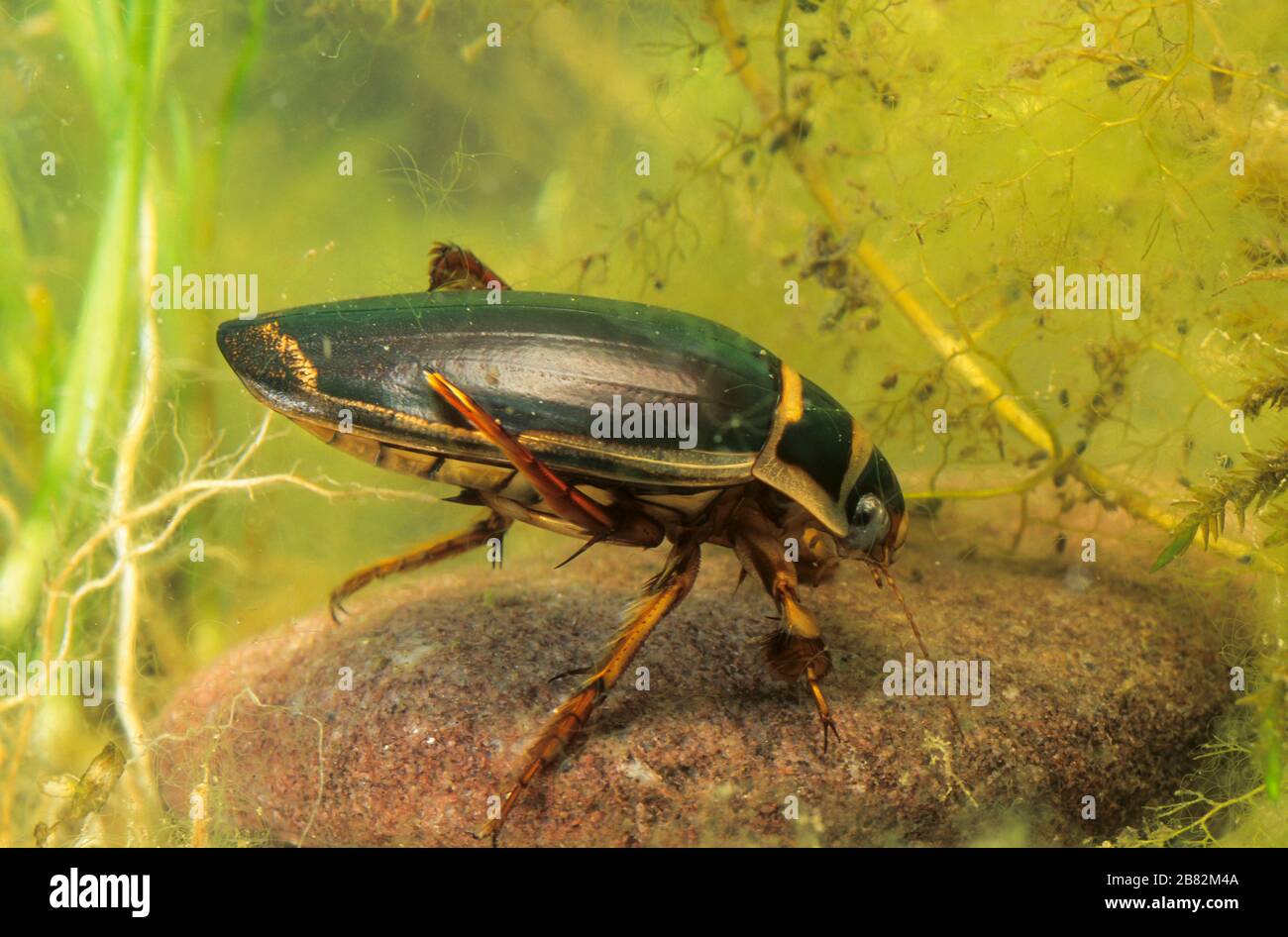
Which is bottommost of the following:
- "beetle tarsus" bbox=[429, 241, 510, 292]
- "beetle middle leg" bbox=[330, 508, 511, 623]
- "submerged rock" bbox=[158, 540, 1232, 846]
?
"submerged rock" bbox=[158, 540, 1232, 846]

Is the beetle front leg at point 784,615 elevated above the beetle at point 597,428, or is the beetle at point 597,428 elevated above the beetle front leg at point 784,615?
the beetle at point 597,428

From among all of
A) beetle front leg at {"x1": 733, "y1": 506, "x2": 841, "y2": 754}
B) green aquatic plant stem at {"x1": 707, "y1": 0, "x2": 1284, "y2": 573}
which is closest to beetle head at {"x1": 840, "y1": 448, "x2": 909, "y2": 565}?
beetle front leg at {"x1": 733, "y1": 506, "x2": 841, "y2": 754}

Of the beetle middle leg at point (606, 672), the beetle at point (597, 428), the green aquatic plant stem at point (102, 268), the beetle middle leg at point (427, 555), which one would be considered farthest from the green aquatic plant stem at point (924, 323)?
the green aquatic plant stem at point (102, 268)

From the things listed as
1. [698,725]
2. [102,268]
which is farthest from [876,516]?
[102,268]

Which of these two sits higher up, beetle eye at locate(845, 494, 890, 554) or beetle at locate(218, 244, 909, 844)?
beetle at locate(218, 244, 909, 844)

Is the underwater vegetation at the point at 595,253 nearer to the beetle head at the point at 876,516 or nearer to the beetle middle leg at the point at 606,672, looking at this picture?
the beetle head at the point at 876,516

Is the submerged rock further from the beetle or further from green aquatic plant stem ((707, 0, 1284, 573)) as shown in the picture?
green aquatic plant stem ((707, 0, 1284, 573))

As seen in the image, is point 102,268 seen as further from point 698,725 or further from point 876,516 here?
point 876,516

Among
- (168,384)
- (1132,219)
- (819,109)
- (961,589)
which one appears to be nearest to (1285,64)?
(1132,219)
